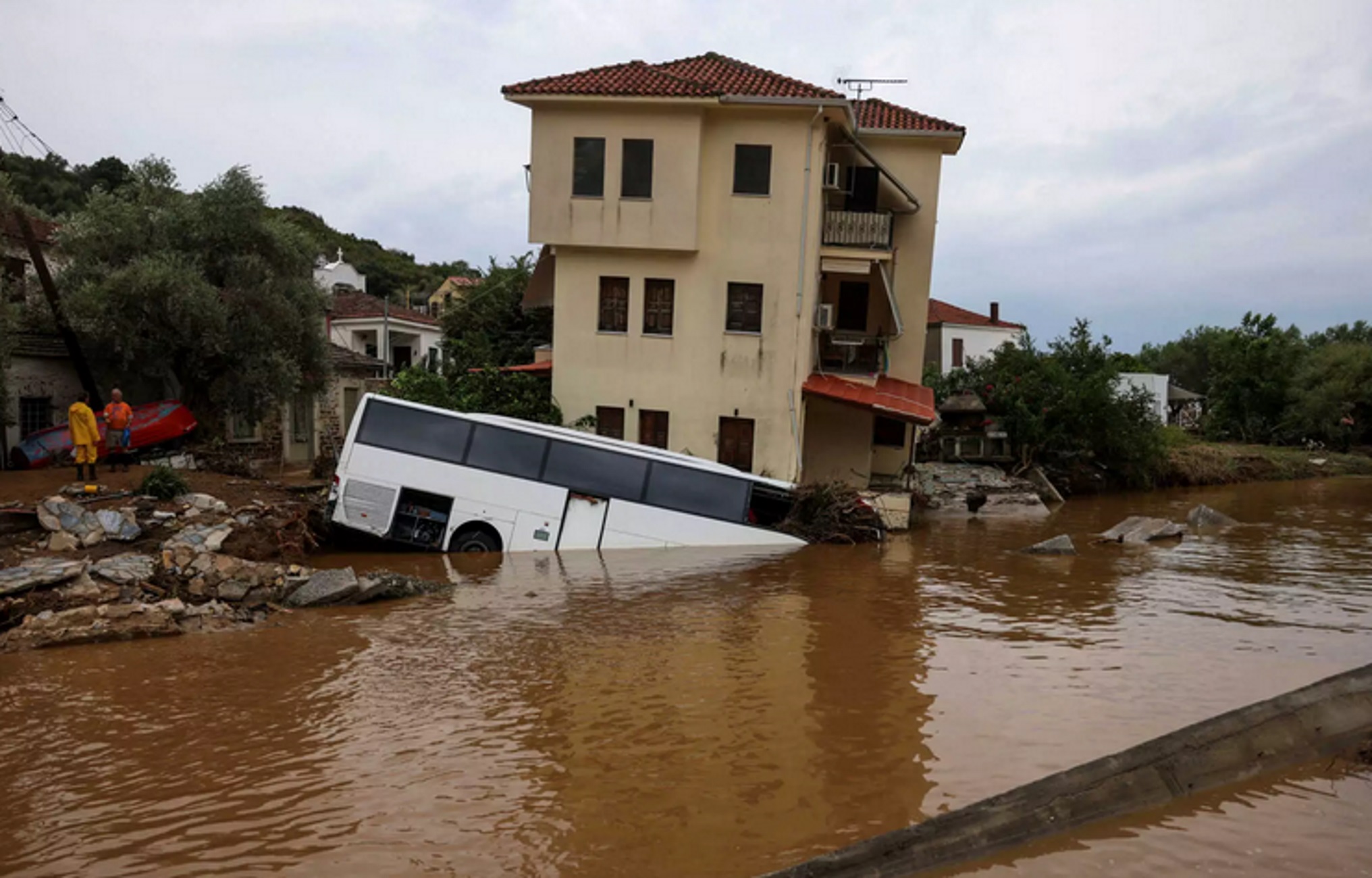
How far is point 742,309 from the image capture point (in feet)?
74.8

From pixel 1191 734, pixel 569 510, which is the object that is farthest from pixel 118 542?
pixel 1191 734

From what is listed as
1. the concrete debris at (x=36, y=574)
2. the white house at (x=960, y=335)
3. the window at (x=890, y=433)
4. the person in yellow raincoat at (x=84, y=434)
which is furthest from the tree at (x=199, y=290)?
the white house at (x=960, y=335)

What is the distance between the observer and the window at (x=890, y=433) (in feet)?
89.3

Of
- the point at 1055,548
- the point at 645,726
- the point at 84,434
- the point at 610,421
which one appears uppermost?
the point at 610,421

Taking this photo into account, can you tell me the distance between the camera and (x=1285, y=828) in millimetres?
5867

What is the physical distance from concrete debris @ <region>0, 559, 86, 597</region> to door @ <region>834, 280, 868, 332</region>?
19.7 m

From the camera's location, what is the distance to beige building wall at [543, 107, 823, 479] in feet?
73.0

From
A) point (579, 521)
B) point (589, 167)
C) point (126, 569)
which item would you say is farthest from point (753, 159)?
point (126, 569)

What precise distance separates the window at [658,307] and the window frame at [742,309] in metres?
1.36

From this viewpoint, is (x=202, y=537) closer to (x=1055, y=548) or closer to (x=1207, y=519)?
(x=1055, y=548)

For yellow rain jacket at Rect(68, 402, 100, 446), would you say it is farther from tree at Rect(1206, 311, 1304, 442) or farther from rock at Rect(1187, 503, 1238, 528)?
tree at Rect(1206, 311, 1304, 442)

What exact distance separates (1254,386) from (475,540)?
46.9m

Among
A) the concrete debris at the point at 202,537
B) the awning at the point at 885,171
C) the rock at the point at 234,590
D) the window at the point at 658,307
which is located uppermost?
the awning at the point at 885,171

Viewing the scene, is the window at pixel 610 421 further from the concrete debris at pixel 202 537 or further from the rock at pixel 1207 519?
the rock at pixel 1207 519
